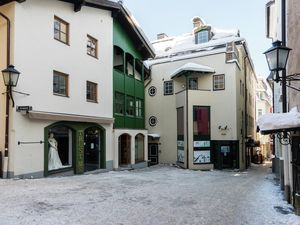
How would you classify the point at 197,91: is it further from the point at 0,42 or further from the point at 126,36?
the point at 0,42

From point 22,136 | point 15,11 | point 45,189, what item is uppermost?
point 15,11

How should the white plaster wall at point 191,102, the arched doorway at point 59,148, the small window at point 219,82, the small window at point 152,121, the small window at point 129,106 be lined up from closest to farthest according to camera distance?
1. the arched doorway at point 59,148
2. the small window at point 129,106
3. the white plaster wall at point 191,102
4. the small window at point 219,82
5. the small window at point 152,121

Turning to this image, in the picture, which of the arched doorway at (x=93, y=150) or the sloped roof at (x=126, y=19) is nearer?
the sloped roof at (x=126, y=19)

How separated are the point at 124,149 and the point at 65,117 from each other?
283 inches

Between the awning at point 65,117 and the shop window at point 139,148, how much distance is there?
4.39 meters

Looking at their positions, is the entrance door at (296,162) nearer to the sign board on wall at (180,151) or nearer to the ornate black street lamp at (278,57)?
the ornate black street lamp at (278,57)

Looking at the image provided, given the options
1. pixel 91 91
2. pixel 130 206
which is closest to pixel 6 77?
pixel 91 91

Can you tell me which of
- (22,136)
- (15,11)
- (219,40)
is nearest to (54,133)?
(22,136)

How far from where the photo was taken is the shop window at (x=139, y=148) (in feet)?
70.4

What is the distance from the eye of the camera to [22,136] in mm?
11859

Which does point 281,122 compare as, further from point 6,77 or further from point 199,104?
point 199,104

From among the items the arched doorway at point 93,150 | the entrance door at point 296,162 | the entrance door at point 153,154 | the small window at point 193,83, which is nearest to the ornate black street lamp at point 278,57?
the entrance door at point 296,162

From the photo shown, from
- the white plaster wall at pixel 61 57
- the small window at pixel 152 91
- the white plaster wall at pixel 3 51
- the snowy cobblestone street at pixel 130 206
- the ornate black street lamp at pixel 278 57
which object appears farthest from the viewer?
the small window at pixel 152 91

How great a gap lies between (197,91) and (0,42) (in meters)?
15.2
